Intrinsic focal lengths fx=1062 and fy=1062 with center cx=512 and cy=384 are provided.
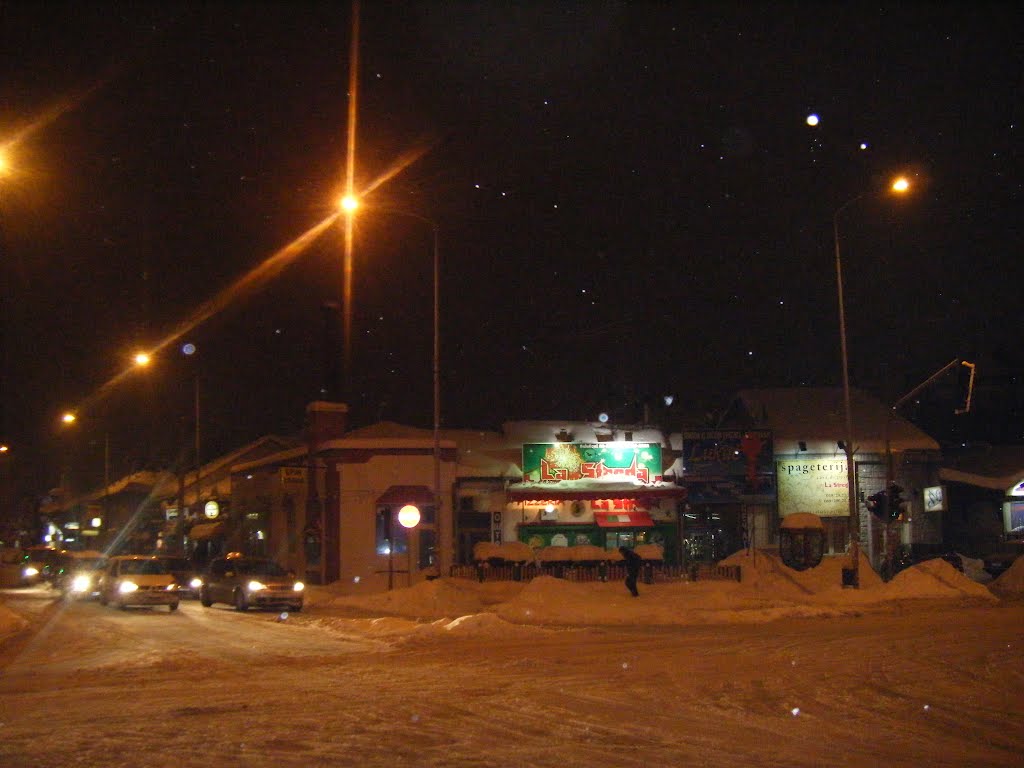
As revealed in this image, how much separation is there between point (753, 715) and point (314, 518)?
32245mm

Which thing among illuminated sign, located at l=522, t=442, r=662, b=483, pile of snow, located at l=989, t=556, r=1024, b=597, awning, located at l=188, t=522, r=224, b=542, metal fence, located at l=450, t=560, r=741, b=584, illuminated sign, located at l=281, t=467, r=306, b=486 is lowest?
pile of snow, located at l=989, t=556, r=1024, b=597

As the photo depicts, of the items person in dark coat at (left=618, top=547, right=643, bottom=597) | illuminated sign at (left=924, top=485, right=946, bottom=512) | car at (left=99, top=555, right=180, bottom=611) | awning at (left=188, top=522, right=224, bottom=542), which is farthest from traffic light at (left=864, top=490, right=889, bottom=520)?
awning at (left=188, top=522, right=224, bottom=542)

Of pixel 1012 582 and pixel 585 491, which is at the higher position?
pixel 585 491

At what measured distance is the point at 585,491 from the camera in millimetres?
43250

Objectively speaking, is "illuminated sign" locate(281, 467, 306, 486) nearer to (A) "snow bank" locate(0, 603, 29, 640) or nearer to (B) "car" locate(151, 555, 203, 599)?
(B) "car" locate(151, 555, 203, 599)

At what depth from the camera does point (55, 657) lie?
1689cm

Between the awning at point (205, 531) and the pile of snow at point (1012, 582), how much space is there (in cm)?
3653

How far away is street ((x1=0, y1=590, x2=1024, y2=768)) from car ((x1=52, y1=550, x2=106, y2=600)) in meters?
16.5

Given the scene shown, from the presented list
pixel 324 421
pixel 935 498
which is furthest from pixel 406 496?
pixel 935 498

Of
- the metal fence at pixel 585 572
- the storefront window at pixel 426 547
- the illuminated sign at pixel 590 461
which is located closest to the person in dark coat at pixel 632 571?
the metal fence at pixel 585 572

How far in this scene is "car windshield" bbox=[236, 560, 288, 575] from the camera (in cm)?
2975

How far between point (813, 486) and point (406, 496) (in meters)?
19.1

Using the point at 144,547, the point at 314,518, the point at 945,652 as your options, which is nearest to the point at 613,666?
the point at 945,652

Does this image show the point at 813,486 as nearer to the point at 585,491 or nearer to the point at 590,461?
the point at 590,461
